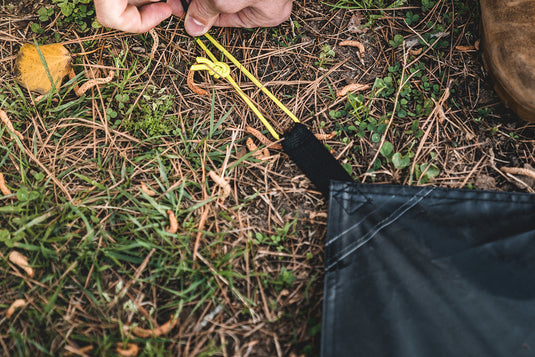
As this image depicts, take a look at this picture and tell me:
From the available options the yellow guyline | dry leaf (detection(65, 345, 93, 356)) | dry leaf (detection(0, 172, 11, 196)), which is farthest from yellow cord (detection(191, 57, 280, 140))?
dry leaf (detection(65, 345, 93, 356))

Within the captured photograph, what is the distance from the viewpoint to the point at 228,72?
168 centimetres

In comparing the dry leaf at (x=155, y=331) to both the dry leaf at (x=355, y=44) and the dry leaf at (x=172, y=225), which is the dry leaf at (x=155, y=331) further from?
the dry leaf at (x=355, y=44)

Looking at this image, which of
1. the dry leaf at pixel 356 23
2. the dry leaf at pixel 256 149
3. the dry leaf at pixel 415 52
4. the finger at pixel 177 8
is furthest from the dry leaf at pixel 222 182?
the dry leaf at pixel 415 52

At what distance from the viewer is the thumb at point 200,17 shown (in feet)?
4.93

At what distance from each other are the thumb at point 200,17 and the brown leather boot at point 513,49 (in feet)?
4.43

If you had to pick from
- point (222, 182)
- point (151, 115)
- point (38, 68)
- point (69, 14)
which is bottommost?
point (222, 182)

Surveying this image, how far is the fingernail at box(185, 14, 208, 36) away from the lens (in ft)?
5.32

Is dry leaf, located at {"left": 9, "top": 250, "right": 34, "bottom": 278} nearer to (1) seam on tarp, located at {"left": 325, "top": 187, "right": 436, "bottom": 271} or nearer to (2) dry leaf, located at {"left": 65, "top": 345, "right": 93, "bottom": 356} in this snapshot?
(2) dry leaf, located at {"left": 65, "top": 345, "right": 93, "bottom": 356}

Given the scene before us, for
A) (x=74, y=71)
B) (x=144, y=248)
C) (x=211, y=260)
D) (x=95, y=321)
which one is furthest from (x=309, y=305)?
(x=74, y=71)

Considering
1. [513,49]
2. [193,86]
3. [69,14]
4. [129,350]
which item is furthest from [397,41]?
[129,350]

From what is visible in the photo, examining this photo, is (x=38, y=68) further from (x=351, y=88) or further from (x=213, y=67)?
(x=351, y=88)

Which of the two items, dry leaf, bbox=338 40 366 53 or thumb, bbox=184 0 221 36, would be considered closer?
thumb, bbox=184 0 221 36

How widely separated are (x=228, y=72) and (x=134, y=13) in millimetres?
502

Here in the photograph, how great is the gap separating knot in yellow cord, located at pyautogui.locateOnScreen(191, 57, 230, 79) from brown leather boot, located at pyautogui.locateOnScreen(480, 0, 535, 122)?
1.33 m
